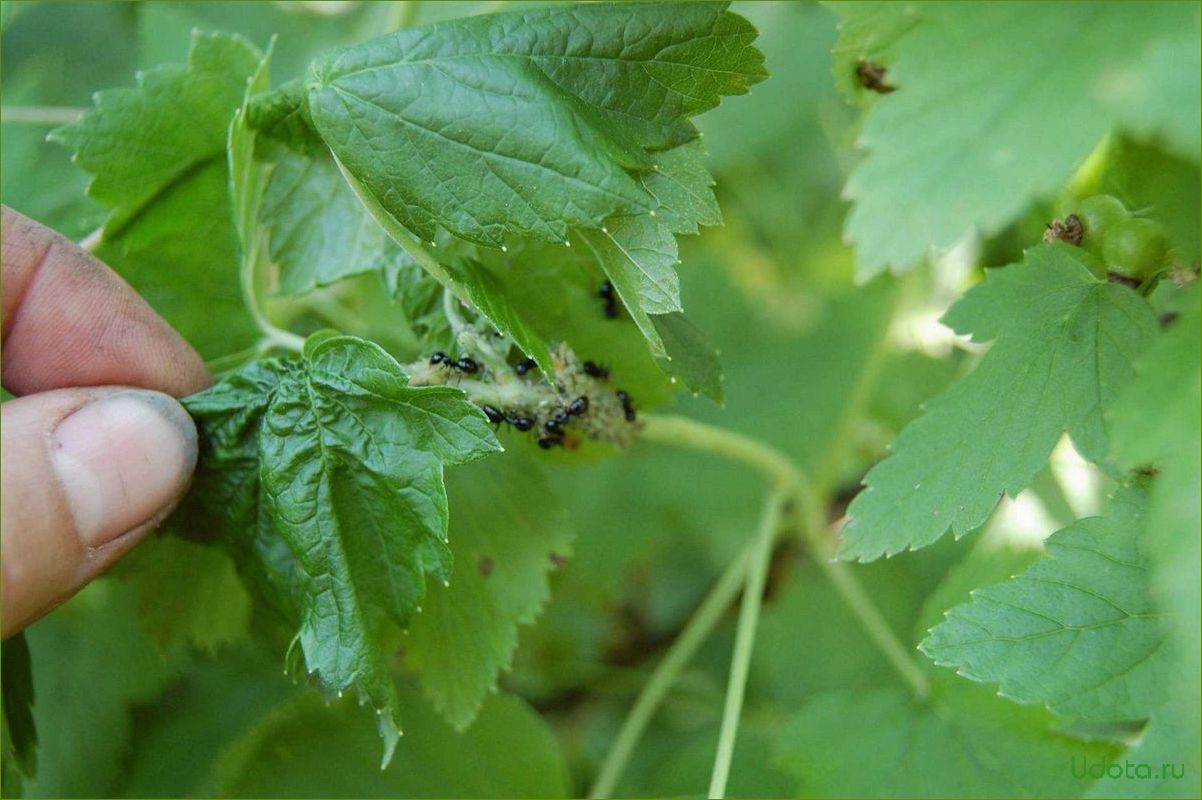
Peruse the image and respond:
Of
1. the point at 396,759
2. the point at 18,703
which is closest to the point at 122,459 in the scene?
the point at 18,703

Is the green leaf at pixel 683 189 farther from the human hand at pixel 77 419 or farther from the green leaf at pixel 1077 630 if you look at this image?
the human hand at pixel 77 419

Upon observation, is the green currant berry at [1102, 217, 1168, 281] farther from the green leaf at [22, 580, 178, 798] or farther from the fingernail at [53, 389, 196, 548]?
the green leaf at [22, 580, 178, 798]

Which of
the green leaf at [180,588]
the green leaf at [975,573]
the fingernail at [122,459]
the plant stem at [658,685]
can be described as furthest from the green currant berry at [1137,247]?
the green leaf at [180,588]

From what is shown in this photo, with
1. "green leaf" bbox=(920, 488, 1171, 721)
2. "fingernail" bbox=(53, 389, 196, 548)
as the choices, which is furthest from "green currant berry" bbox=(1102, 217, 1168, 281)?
"fingernail" bbox=(53, 389, 196, 548)

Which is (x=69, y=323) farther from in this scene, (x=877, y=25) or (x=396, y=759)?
(x=877, y=25)

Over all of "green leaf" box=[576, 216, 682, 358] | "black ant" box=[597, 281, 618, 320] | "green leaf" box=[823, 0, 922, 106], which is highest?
"green leaf" box=[823, 0, 922, 106]

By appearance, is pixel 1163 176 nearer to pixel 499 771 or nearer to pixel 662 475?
pixel 499 771
